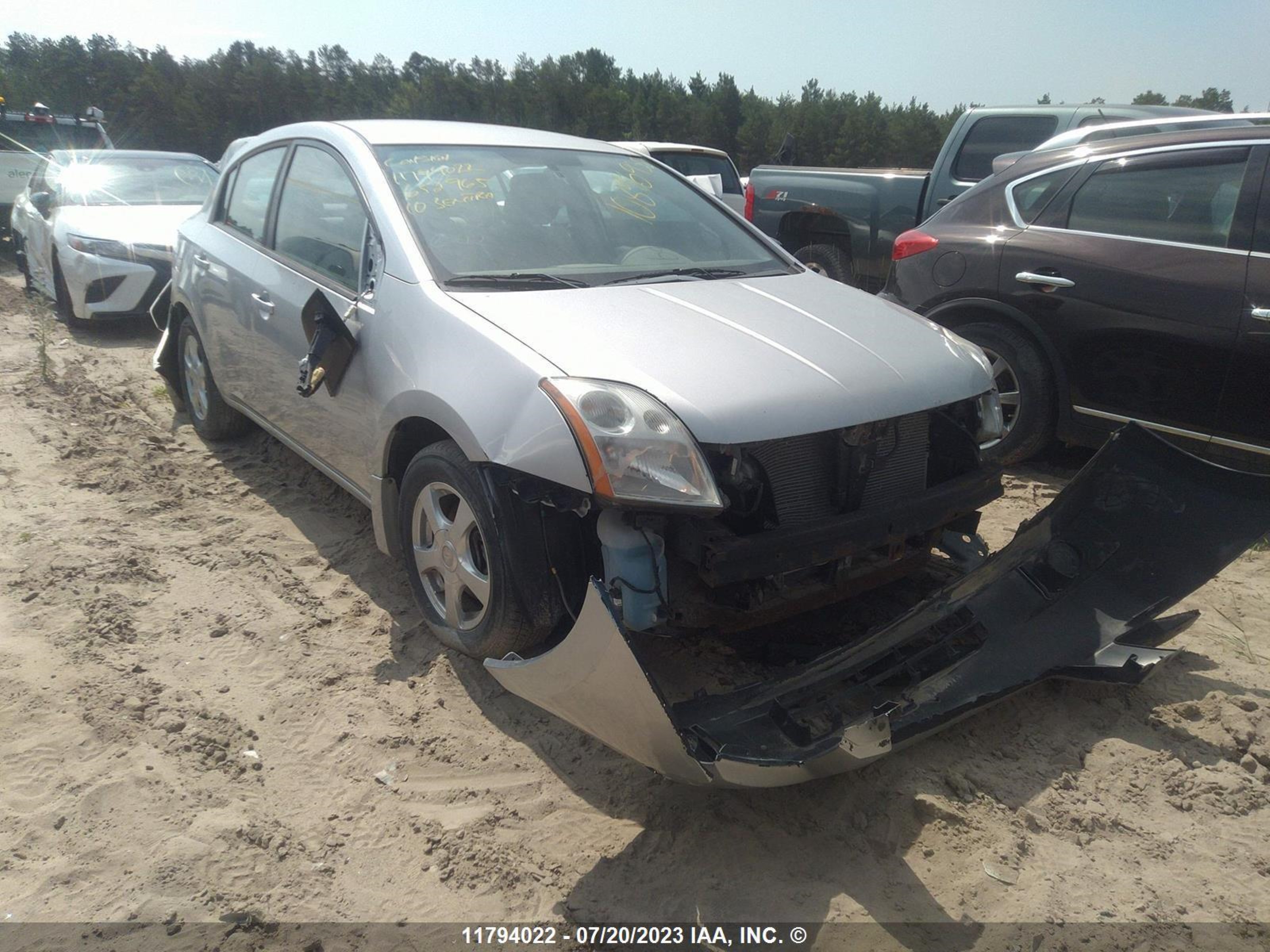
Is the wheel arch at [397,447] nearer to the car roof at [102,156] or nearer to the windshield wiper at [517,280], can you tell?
the windshield wiper at [517,280]

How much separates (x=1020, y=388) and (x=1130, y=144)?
4.30 feet

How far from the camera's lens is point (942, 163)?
8.10 m

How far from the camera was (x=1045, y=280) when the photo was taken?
4.68m

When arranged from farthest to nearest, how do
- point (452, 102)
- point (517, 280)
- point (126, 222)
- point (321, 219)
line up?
point (452, 102), point (126, 222), point (321, 219), point (517, 280)

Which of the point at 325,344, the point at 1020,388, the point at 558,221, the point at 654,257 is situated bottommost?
the point at 1020,388

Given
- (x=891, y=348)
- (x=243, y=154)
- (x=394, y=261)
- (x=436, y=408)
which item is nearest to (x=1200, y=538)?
(x=891, y=348)

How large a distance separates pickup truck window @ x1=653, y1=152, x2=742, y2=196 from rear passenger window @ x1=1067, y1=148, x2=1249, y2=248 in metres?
7.29

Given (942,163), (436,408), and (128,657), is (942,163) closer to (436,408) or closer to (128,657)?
(436,408)

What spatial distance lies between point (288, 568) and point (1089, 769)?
3.13 m

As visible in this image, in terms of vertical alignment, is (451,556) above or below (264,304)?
below

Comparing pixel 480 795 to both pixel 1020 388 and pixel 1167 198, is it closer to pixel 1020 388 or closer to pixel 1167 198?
pixel 1020 388

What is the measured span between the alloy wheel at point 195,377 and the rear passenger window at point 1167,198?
15.4 ft

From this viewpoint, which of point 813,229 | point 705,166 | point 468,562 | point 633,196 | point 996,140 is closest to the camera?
point 468,562

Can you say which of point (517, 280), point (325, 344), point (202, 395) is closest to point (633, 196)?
point (517, 280)
